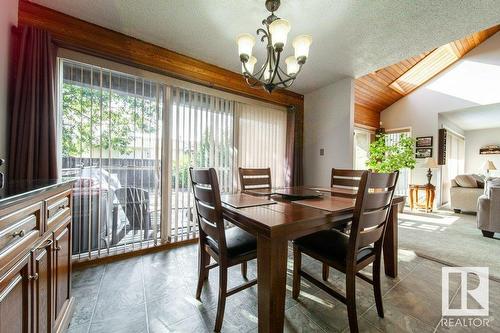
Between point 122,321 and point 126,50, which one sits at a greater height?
point 126,50

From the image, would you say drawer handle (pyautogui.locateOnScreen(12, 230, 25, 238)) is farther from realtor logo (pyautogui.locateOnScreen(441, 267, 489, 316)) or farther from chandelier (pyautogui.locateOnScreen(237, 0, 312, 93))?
realtor logo (pyautogui.locateOnScreen(441, 267, 489, 316))

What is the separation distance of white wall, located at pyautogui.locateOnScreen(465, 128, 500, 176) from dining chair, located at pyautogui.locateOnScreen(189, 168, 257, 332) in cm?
873

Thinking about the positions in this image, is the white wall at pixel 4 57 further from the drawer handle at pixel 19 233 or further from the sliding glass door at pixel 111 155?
the drawer handle at pixel 19 233

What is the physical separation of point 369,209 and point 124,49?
9.00 feet

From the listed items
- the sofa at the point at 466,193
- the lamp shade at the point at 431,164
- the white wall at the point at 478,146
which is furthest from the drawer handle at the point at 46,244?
the white wall at the point at 478,146

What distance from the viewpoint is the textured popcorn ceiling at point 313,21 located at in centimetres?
181

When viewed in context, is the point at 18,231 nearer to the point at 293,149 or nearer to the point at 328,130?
the point at 293,149

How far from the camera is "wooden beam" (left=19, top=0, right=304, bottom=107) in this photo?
185 cm

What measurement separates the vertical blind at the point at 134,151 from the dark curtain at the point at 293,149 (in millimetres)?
1013

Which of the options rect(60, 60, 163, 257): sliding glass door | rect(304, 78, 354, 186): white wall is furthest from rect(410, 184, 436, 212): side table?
rect(60, 60, 163, 257): sliding glass door

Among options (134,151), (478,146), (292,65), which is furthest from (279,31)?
(478,146)

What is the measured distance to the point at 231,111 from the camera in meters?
3.04

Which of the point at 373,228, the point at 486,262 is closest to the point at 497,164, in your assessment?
the point at 486,262

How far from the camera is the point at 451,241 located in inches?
110
